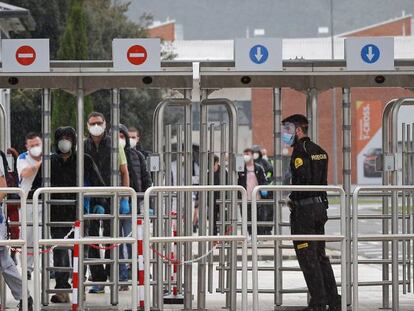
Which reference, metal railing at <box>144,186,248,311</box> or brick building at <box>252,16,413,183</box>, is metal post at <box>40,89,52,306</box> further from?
brick building at <box>252,16,413,183</box>

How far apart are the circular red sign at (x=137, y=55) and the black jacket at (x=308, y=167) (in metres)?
1.97

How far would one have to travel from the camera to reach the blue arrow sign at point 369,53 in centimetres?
1353

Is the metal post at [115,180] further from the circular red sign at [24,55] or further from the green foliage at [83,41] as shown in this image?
the green foliage at [83,41]

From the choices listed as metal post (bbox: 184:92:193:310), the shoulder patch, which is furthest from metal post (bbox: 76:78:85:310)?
the shoulder patch

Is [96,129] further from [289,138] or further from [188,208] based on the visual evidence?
[289,138]

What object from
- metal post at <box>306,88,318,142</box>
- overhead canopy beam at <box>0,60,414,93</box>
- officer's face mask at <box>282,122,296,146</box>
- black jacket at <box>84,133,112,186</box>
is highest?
overhead canopy beam at <box>0,60,414,93</box>

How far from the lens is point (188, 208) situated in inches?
556

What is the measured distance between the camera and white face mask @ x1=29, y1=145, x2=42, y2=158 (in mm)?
15477

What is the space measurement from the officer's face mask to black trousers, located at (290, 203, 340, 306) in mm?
844

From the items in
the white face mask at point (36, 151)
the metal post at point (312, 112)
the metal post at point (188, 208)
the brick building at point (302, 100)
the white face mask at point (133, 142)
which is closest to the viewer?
the metal post at point (188, 208)

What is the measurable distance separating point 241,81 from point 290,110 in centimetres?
4967

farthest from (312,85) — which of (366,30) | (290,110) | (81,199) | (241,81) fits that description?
(366,30)

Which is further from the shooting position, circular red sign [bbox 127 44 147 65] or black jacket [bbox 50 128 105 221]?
black jacket [bbox 50 128 105 221]

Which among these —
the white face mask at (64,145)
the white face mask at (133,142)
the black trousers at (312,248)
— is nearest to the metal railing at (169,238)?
the black trousers at (312,248)
